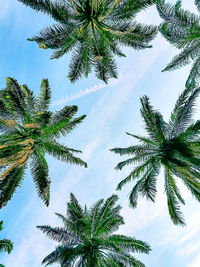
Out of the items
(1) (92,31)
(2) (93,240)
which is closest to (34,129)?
(1) (92,31)

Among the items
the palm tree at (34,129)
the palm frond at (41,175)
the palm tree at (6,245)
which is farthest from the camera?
the palm tree at (6,245)

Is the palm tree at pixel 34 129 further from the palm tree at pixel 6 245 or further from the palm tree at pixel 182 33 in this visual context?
the palm tree at pixel 182 33

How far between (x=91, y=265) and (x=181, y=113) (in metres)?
8.80

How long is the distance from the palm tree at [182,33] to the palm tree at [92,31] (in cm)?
67

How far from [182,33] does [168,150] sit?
5.54m

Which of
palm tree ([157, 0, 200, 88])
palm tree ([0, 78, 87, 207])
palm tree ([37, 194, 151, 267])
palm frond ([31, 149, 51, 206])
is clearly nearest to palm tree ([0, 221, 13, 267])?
palm tree ([37, 194, 151, 267])

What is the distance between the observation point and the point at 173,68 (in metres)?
12.4

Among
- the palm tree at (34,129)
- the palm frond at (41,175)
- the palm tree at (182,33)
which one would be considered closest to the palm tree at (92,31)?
the palm tree at (182,33)

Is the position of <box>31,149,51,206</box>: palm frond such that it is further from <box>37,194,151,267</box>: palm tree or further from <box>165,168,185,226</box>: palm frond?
<box>165,168,185,226</box>: palm frond

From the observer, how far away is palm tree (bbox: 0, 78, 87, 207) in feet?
33.0

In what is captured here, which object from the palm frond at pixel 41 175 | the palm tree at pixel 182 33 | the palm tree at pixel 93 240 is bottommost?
the palm tree at pixel 93 240

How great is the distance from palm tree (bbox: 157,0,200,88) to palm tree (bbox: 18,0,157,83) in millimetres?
675

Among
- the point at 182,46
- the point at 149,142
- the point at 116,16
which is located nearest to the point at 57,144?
the point at 149,142

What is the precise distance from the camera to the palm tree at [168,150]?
35.8 ft
